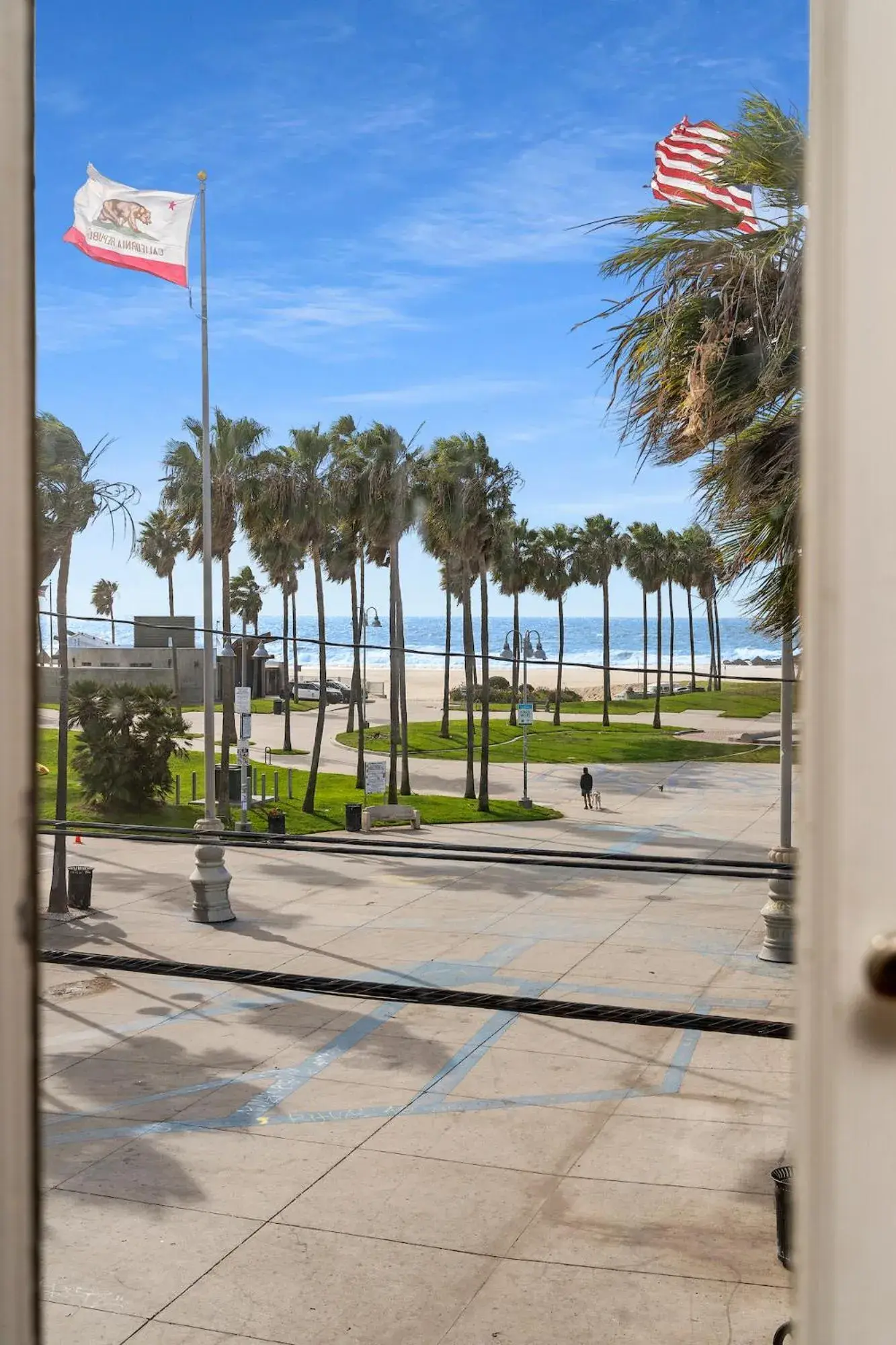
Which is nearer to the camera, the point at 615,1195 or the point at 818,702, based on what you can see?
the point at 818,702

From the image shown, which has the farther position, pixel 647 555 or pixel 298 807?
pixel 647 555

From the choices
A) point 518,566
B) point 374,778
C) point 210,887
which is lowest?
point 210,887

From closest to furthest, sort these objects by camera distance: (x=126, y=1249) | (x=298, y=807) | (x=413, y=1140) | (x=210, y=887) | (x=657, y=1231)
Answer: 1. (x=126, y=1249)
2. (x=657, y=1231)
3. (x=413, y=1140)
4. (x=210, y=887)
5. (x=298, y=807)

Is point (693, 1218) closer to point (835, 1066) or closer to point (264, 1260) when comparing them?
point (264, 1260)

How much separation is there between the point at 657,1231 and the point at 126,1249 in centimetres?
366

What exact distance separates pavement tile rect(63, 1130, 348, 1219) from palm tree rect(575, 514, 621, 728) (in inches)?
1911

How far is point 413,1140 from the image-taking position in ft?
32.9

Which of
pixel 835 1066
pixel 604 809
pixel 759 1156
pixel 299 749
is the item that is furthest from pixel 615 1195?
pixel 299 749

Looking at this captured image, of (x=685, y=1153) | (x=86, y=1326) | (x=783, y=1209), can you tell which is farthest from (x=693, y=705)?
(x=86, y=1326)

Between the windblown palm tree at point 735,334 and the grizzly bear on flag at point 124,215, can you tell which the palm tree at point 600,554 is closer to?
the grizzly bear on flag at point 124,215

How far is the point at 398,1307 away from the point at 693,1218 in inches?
93.9

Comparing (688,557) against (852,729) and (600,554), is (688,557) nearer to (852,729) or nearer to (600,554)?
(600,554)

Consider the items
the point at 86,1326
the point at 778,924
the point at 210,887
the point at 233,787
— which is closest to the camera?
the point at 86,1326

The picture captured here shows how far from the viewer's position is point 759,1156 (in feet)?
31.7
